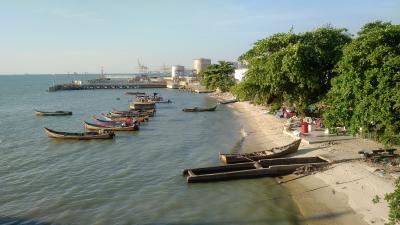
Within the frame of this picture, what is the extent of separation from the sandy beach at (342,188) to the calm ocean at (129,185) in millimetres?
1292

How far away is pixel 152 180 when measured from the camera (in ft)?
98.3

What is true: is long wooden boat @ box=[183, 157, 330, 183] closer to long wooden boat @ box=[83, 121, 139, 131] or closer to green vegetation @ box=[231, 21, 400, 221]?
green vegetation @ box=[231, 21, 400, 221]

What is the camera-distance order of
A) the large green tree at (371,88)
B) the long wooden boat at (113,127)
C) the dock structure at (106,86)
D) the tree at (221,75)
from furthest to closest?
1. the dock structure at (106,86)
2. the tree at (221,75)
3. the long wooden boat at (113,127)
4. the large green tree at (371,88)

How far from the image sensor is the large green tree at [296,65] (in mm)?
35906

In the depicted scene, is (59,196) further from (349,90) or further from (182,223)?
(349,90)

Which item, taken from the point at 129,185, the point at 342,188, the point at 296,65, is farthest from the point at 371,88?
the point at 129,185

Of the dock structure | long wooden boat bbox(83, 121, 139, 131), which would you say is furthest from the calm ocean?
the dock structure

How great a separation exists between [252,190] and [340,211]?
6242 mm

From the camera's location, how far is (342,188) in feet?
82.5

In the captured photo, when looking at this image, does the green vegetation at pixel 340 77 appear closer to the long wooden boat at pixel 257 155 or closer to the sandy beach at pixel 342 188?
the sandy beach at pixel 342 188

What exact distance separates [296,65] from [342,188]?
13.3 meters

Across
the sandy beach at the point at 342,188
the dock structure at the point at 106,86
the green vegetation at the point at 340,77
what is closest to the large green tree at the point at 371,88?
the green vegetation at the point at 340,77

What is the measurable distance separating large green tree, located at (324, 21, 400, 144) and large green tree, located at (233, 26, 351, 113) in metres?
6.86

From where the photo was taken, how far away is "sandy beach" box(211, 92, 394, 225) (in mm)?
21406
